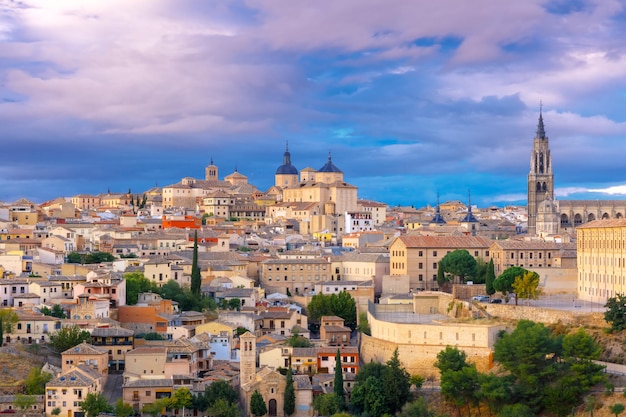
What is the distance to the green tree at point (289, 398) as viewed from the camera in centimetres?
4309

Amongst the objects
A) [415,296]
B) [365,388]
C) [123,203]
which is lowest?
[365,388]

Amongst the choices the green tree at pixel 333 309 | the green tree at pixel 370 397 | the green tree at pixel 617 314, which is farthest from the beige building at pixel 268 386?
the green tree at pixel 333 309

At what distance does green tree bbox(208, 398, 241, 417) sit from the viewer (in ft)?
135

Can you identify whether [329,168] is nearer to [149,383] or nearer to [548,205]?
[548,205]

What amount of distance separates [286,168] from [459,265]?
61217 mm

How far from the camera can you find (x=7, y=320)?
46.2 meters

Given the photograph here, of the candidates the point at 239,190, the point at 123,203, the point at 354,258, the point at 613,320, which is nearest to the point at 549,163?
the point at 239,190

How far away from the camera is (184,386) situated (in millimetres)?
43812

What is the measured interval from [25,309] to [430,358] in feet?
55.8

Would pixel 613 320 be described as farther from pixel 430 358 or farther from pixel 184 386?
pixel 184 386

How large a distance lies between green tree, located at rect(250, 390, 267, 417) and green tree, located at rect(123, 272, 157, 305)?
11791 mm

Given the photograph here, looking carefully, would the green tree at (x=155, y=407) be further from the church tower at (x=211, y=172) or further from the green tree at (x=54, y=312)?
the church tower at (x=211, y=172)

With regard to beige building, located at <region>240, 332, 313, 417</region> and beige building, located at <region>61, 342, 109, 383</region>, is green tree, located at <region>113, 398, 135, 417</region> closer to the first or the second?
beige building, located at <region>61, 342, 109, 383</region>

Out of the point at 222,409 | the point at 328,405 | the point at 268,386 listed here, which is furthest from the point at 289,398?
the point at 222,409
